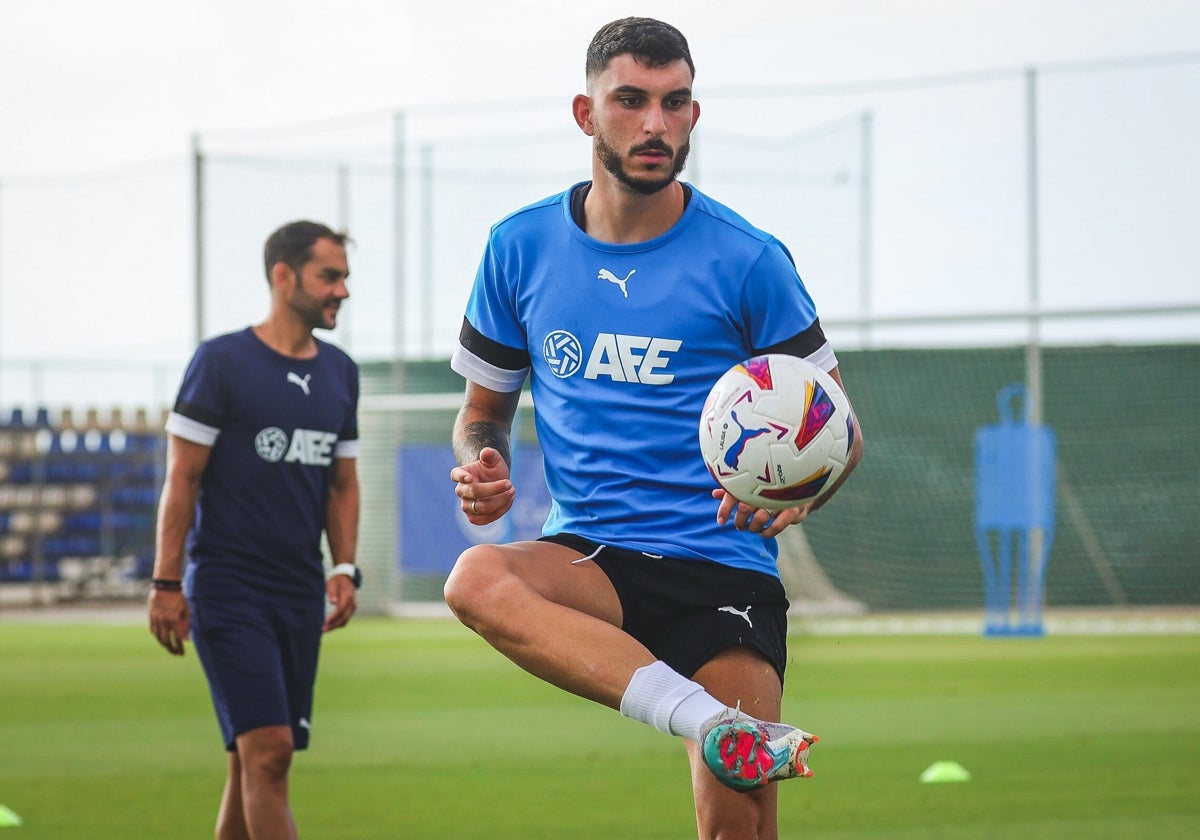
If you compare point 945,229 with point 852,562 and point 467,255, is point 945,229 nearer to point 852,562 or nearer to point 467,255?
point 852,562

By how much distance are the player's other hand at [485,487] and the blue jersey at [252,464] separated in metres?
1.95

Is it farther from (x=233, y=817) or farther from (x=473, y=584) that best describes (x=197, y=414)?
(x=473, y=584)

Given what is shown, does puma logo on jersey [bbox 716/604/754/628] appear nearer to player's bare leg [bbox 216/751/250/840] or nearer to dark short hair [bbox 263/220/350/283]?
player's bare leg [bbox 216/751/250/840]

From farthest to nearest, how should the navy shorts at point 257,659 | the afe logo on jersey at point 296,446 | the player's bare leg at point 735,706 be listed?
1. the afe logo on jersey at point 296,446
2. the navy shorts at point 257,659
3. the player's bare leg at point 735,706

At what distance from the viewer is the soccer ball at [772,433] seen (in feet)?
13.0

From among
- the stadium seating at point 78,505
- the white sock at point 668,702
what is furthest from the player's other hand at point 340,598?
the stadium seating at point 78,505

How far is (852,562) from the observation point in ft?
60.6

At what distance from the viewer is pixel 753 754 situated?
3.49 metres

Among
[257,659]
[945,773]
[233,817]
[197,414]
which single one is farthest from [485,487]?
[945,773]

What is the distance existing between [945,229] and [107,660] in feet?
31.9

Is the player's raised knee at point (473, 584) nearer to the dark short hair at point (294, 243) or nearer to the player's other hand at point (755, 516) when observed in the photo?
the player's other hand at point (755, 516)

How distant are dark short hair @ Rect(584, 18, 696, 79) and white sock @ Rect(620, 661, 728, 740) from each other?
1.55 metres

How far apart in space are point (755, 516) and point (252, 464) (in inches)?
99.0

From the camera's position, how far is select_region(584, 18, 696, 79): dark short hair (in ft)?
13.9
